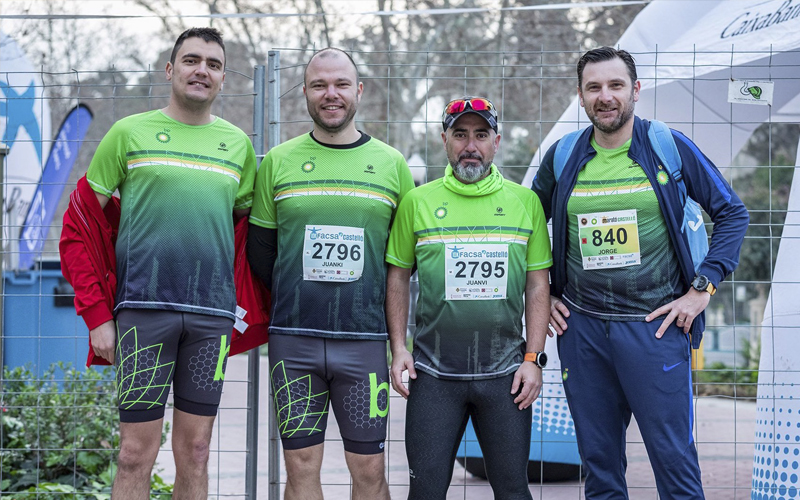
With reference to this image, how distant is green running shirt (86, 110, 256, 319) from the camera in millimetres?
→ 3525

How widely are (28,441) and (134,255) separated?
2733mm

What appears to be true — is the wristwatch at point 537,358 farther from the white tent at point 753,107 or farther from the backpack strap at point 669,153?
the white tent at point 753,107

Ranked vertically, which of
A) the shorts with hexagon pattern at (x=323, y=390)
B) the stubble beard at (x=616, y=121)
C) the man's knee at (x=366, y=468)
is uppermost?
the stubble beard at (x=616, y=121)

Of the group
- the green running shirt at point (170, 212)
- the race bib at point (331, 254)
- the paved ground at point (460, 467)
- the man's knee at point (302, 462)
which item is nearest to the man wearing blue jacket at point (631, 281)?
the paved ground at point (460, 467)

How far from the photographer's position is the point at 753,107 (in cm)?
532

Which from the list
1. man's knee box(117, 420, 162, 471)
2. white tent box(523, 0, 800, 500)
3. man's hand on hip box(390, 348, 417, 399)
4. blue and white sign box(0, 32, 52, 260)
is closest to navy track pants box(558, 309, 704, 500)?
man's hand on hip box(390, 348, 417, 399)

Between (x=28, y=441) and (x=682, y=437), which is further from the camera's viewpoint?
(x=28, y=441)

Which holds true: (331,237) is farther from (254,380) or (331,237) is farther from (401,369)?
(254,380)

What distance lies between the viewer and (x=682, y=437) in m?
3.49

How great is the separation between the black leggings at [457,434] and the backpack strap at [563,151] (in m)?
0.97

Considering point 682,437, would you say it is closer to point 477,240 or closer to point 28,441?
point 477,240

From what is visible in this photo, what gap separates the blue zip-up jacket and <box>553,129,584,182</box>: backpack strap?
6 centimetres

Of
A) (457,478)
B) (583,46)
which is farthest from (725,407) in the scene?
(583,46)

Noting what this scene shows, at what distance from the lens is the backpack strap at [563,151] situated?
3760 millimetres
